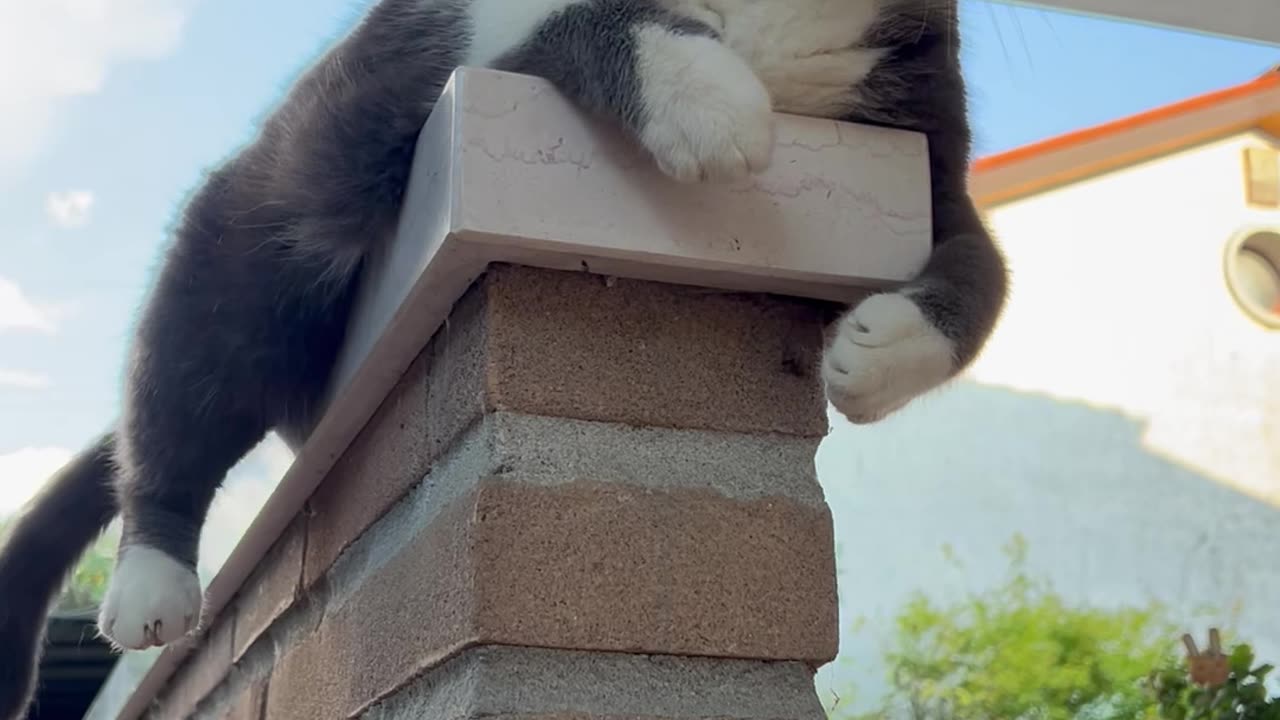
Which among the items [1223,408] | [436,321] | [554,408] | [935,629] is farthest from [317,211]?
[1223,408]

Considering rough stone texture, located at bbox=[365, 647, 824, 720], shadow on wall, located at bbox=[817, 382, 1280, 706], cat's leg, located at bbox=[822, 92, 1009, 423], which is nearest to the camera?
rough stone texture, located at bbox=[365, 647, 824, 720]

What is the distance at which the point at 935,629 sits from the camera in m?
3.04

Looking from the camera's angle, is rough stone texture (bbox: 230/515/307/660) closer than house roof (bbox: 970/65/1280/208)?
Yes

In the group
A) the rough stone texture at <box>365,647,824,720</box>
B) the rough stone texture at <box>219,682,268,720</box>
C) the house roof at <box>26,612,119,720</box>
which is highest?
the rough stone texture at <box>365,647,824,720</box>

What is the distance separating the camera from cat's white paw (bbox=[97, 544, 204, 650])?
3.52ft

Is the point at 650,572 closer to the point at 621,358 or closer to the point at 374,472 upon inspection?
the point at 621,358

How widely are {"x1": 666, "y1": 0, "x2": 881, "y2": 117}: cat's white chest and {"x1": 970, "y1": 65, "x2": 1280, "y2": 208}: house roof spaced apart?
247 centimetres

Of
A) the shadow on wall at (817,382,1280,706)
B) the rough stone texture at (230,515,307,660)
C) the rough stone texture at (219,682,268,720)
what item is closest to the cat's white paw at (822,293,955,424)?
the rough stone texture at (230,515,307,660)

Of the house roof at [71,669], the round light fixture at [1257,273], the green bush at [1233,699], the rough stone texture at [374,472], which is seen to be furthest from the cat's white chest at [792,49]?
the round light fixture at [1257,273]

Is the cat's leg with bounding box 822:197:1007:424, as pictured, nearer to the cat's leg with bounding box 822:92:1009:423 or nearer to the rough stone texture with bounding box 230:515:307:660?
the cat's leg with bounding box 822:92:1009:423

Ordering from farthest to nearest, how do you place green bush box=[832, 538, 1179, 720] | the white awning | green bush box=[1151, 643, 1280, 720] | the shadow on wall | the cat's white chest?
the shadow on wall
green bush box=[832, 538, 1179, 720]
green bush box=[1151, 643, 1280, 720]
the white awning
the cat's white chest

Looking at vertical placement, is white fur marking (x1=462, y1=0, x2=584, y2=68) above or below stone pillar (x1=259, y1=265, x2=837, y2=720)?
above

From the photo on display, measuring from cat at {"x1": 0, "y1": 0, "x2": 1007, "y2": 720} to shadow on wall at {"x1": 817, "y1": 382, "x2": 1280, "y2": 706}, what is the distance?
6.69 feet

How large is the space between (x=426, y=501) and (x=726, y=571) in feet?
0.58
